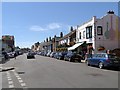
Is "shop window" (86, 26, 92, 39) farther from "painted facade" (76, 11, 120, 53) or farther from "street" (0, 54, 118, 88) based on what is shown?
"street" (0, 54, 118, 88)

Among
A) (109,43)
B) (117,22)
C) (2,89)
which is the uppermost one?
(117,22)

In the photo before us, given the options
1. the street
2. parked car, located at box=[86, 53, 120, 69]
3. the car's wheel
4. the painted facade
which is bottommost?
the street

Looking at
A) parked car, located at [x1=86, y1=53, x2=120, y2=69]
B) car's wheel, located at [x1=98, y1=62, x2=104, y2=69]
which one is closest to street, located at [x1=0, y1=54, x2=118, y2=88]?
parked car, located at [x1=86, y1=53, x2=120, y2=69]

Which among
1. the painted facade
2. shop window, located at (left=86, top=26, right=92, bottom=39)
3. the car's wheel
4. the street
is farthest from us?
shop window, located at (left=86, top=26, right=92, bottom=39)

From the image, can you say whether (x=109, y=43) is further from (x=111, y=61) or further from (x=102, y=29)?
(x=111, y=61)

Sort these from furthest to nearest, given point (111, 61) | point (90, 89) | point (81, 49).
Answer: point (81, 49) < point (111, 61) < point (90, 89)

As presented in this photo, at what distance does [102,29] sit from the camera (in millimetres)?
49844

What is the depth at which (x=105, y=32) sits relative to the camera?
50.1 meters

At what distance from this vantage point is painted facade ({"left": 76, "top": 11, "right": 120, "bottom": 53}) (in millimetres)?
49500

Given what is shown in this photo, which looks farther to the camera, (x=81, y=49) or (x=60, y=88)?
(x=81, y=49)

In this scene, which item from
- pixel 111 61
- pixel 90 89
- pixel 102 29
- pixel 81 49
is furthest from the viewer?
pixel 81 49

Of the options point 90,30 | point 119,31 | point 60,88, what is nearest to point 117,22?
point 119,31

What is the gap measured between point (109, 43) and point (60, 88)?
38.0 meters

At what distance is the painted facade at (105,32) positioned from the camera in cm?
4950
